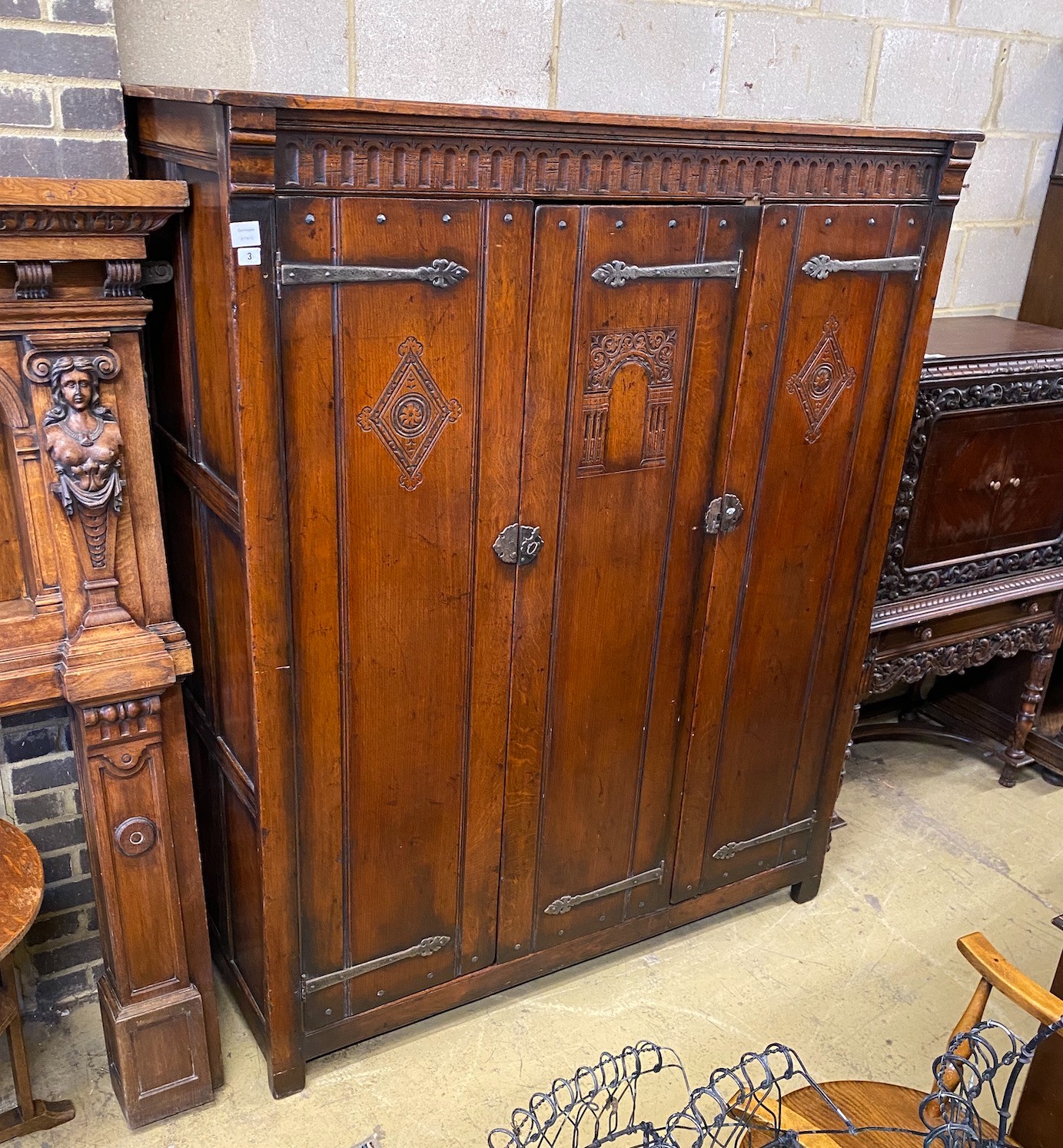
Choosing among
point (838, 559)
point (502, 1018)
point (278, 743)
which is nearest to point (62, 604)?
point (278, 743)

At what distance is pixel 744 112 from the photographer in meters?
2.66

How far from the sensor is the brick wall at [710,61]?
2016 mm

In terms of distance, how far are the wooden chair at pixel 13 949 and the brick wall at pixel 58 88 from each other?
111cm

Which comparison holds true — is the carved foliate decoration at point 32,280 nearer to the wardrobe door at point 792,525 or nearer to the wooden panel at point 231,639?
the wooden panel at point 231,639

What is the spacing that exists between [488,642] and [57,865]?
1.03 m

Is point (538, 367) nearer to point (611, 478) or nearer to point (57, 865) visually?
point (611, 478)

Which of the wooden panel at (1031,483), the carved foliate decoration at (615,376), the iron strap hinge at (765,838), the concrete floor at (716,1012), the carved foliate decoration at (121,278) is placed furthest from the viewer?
the wooden panel at (1031,483)

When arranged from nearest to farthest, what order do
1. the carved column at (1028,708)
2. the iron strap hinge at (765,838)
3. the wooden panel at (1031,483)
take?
the iron strap hinge at (765,838), the wooden panel at (1031,483), the carved column at (1028,708)

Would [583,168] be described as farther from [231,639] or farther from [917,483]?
[917,483]

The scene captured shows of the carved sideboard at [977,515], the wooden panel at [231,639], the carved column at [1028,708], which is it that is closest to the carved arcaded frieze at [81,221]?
the wooden panel at [231,639]

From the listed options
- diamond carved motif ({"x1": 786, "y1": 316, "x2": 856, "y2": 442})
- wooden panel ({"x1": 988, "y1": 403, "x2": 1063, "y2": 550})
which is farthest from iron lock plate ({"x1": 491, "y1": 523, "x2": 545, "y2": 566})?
wooden panel ({"x1": 988, "y1": 403, "x2": 1063, "y2": 550})

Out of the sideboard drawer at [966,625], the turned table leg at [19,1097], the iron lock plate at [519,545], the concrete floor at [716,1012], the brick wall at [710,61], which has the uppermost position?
the brick wall at [710,61]

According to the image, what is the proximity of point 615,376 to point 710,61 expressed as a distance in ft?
3.79

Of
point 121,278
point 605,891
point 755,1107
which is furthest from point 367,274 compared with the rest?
point 605,891
